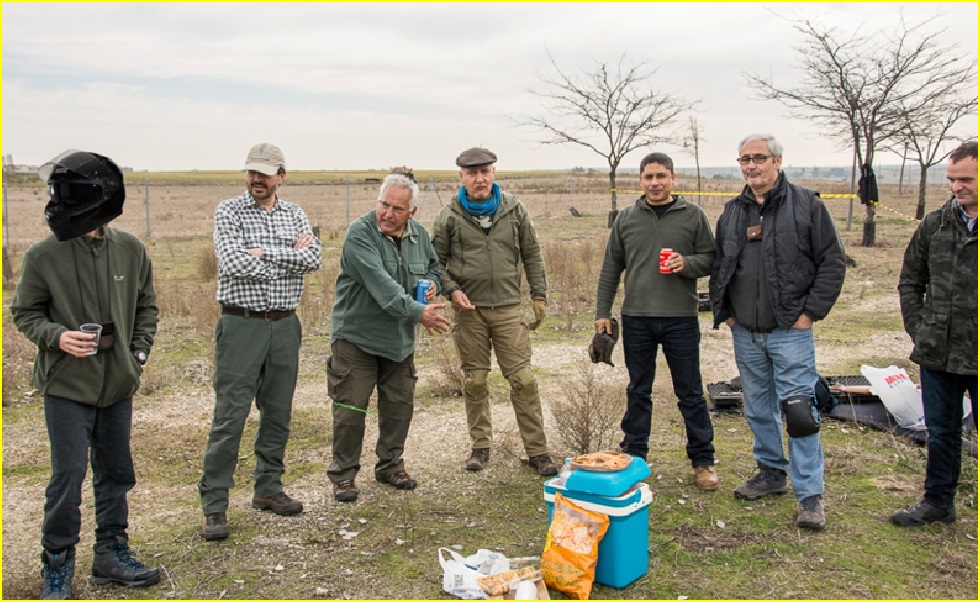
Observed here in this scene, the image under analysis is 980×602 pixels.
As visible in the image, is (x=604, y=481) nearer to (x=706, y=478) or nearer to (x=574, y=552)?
(x=574, y=552)

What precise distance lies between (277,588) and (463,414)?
10.4 ft

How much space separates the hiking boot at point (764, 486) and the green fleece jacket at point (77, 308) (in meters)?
3.48

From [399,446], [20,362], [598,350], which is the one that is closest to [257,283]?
[399,446]

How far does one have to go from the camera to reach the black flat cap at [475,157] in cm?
524

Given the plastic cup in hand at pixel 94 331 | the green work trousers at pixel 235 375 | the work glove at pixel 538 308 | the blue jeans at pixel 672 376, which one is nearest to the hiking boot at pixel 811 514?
the blue jeans at pixel 672 376

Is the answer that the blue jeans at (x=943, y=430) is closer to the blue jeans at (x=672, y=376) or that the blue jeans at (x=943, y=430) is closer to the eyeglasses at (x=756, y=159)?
the blue jeans at (x=672, y=376)

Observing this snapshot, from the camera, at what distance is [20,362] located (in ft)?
Result: 27.8

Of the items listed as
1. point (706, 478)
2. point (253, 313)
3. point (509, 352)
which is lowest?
point (706, 478)

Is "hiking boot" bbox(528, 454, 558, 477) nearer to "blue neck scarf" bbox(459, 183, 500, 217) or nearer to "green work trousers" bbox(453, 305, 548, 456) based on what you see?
"green work trousers" bbox(453, 305, 548, 456)

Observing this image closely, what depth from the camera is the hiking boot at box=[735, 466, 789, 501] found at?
4.91 meters

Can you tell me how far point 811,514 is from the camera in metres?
4.48

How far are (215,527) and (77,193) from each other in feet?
6.32

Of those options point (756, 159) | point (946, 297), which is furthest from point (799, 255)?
point (946, 297)

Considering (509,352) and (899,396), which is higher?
(509,352)
